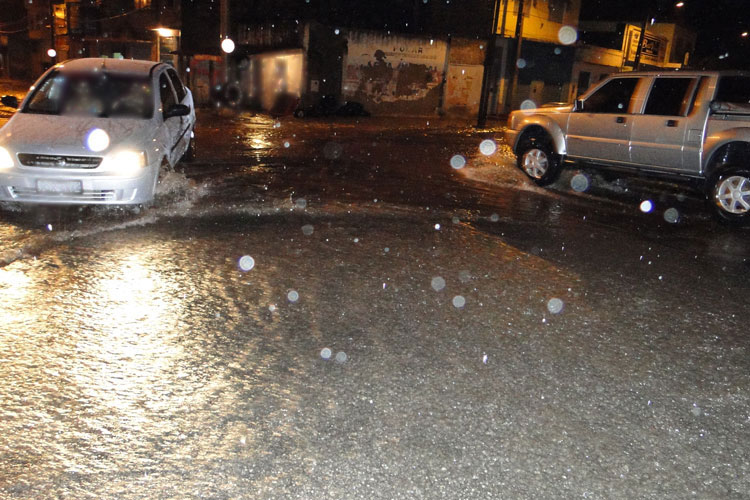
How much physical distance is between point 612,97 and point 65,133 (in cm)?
809

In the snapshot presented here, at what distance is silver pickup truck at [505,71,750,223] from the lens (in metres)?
8.60

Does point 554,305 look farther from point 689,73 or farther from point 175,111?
point 175,111

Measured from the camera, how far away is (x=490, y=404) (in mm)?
3715

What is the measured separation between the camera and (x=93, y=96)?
8.39m

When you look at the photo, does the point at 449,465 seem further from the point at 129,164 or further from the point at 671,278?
the point at 129,164

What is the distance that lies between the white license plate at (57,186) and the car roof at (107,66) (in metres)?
2.60

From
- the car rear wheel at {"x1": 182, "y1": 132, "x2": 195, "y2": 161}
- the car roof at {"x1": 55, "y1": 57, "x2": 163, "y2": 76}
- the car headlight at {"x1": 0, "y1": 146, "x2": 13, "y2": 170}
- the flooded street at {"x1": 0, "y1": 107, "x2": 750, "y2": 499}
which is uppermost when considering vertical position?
the car roof at {"x1": 55, "y1": 57, "x2": 163, "y2": 76}

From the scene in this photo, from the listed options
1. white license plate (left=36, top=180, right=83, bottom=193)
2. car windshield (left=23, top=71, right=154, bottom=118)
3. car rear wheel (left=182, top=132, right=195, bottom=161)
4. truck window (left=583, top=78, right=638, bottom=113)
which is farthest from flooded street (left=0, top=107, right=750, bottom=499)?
car rear wheel (left=182, top=132, right=195, bottom=161)

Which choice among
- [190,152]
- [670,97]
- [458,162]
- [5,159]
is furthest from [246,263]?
[458,162]

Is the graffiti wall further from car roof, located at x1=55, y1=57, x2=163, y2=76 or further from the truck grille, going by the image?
the truck grille

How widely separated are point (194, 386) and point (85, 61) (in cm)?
720

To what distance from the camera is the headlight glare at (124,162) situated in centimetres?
712

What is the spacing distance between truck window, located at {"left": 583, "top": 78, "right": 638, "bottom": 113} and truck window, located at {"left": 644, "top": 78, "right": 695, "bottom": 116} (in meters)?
0.39

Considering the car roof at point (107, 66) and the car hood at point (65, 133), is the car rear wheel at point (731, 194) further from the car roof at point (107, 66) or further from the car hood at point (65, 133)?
Answer: the car roof at point (107, 66)
